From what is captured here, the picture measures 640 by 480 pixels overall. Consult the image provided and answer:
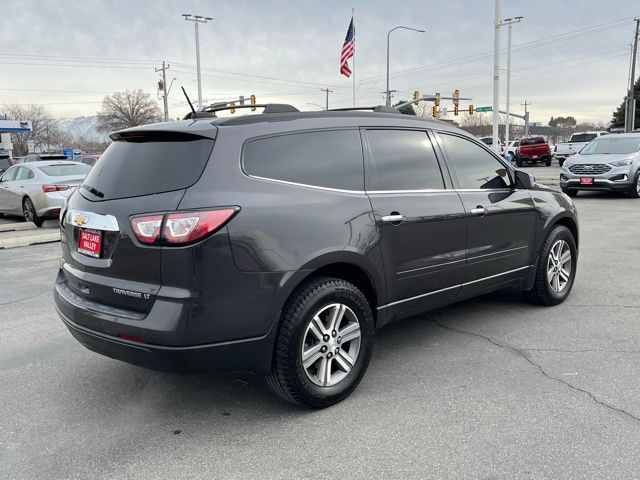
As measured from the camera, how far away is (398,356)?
166 inches

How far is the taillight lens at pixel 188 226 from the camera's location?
288 centimetres

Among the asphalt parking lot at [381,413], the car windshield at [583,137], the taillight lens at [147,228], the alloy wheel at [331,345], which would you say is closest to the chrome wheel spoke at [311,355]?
the alloy wheel at [331,345]

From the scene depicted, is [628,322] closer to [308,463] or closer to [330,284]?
[330,284]

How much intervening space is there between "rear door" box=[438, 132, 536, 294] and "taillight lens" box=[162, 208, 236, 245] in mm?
2168

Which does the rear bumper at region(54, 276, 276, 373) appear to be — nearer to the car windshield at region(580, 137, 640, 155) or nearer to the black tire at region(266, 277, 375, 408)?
the black tire at region(266, 277, 375, 408)

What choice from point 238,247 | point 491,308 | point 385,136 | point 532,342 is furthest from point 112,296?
point 491,308

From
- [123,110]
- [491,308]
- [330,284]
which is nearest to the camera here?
[330,284]

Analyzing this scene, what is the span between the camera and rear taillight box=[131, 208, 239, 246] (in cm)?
288

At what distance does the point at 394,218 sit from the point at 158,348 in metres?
1.70

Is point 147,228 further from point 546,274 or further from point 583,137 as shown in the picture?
point 583,137

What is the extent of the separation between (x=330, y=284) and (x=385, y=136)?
48.8 inches

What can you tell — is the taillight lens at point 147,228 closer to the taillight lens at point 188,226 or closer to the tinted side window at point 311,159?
the taillight lens at point 188,226

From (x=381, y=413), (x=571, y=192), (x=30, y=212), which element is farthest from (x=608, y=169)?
(x=30, y=212)

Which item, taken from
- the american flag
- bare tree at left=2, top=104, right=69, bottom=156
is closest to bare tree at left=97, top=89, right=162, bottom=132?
bare tree at left=2, top=104, right=69, bottom=156
